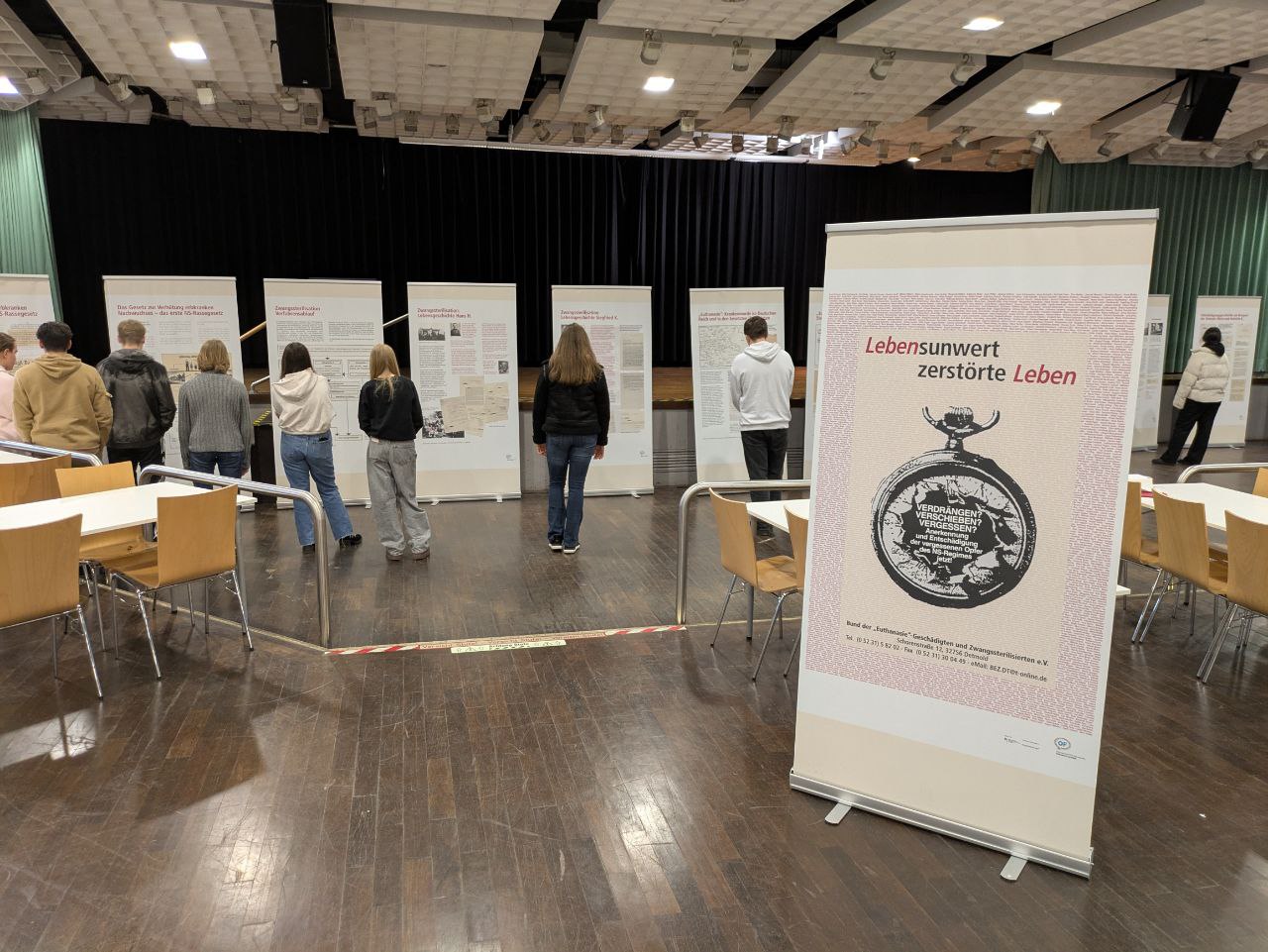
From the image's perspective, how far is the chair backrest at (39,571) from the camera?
3.39 m

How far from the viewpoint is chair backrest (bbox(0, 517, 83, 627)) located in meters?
3.39

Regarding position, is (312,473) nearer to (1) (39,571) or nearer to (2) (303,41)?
(1) (39,571)

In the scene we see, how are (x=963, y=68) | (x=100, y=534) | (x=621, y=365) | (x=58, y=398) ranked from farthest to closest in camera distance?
(x=621, y=365) → (x=963, y=68) → (x=58, y=398) → (x=100, y=534)

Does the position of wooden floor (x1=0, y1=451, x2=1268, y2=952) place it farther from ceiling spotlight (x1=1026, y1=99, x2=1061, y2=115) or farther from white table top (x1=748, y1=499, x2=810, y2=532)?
ceiling spotlight (x1=1026, y1=99, x2=1061, y2=115)

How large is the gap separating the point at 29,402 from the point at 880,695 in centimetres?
555

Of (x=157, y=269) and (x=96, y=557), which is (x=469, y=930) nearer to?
(x=96, y=557)

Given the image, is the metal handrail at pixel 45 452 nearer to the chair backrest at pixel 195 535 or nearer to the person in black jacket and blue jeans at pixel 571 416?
the chair backrest at pixel 195 535

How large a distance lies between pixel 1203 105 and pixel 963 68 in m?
2.42

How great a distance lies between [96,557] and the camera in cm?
433

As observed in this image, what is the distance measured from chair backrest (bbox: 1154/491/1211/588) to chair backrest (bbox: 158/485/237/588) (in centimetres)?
452

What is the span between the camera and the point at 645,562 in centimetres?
602

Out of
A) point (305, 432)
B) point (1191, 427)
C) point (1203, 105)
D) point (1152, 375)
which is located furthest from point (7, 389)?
point (1152, 375)

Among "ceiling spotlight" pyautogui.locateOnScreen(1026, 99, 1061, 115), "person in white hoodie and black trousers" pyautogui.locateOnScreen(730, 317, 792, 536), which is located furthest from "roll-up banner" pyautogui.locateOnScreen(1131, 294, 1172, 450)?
"person in white hoodie and black trousers" pyautogui.locateOnScreen(730, 317, 792, 536)

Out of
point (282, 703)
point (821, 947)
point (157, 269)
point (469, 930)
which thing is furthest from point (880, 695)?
point (157, 269)
